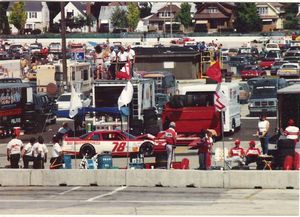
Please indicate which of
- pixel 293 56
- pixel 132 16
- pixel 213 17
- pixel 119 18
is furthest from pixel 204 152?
pixel 119 18

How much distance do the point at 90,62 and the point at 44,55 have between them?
26073mm

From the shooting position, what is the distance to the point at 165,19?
14700 cm

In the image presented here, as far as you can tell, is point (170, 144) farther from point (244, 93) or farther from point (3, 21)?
point (3, 21)

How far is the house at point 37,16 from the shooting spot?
132 metres

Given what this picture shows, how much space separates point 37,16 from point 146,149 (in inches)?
3953

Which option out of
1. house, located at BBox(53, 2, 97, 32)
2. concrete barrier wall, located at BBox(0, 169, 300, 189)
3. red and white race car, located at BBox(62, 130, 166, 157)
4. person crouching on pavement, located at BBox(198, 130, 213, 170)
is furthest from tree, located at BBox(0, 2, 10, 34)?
person crouching on pavement, located at BBox(198, 130, 213, 170)

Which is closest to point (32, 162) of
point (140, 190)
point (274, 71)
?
point (140, 190)

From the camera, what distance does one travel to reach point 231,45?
403 feet

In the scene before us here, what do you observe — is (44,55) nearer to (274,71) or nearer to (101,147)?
(274,71)

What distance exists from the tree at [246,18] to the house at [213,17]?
1739mm

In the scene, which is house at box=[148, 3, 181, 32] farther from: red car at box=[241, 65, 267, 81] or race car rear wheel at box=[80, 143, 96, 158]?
race car rear wheel at box=[80, 143, 96, 158]

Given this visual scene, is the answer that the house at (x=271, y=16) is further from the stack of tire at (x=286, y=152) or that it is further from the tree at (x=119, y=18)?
the stack of tire at (x=286, y=152)

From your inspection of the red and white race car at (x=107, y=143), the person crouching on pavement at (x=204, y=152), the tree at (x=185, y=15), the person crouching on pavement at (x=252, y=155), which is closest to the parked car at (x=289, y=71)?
the red and white race car at (x=107, y=143)

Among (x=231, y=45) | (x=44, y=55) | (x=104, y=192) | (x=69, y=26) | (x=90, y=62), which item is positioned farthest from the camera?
(x=69, y=26)
